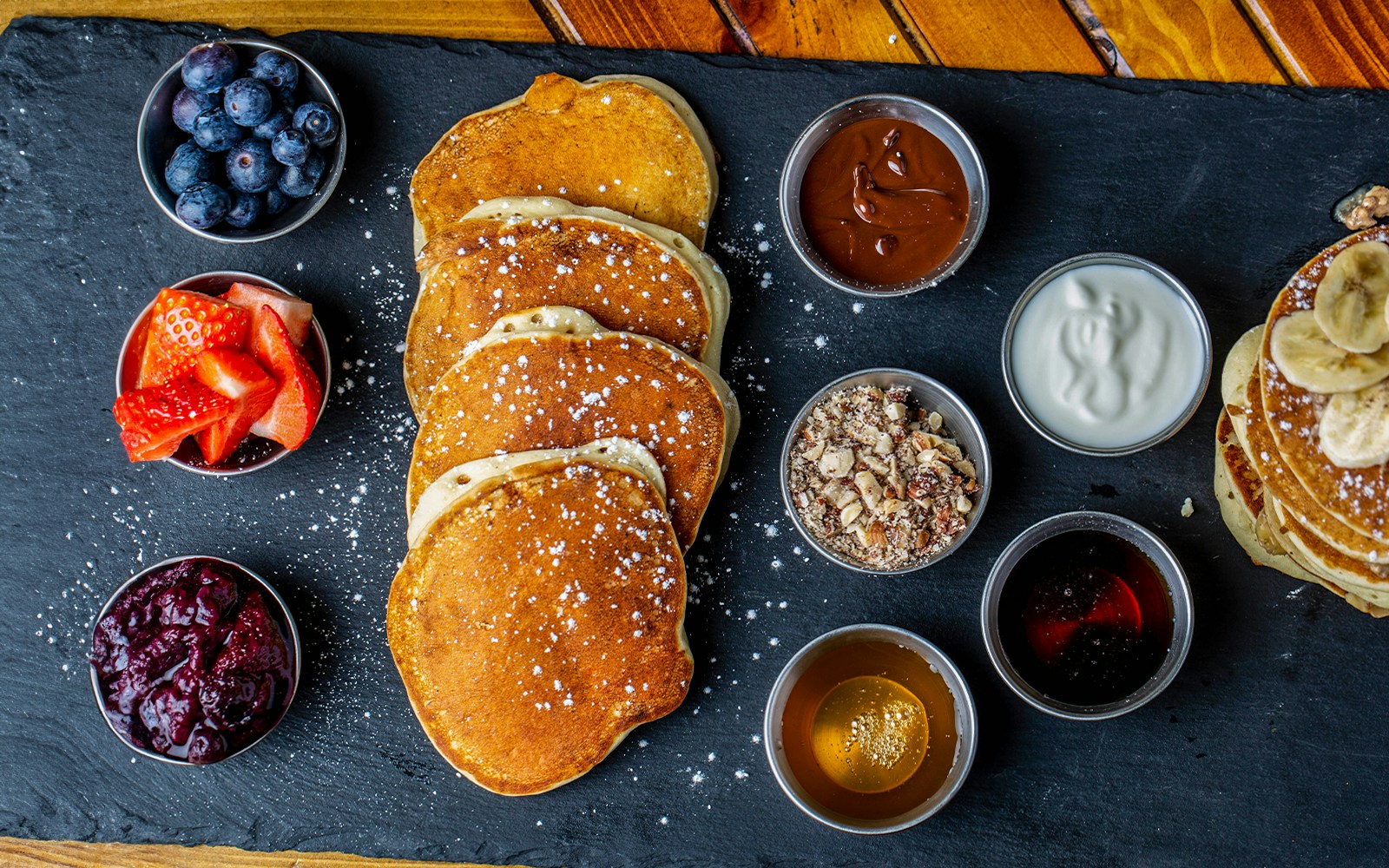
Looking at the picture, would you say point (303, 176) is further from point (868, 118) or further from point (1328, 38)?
point (1328, 38)

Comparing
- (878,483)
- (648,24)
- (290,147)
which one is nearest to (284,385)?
(290,147)

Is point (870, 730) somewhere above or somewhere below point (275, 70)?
below

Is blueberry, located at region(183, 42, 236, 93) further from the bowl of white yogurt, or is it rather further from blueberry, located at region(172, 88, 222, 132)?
the bowl of white yogurt

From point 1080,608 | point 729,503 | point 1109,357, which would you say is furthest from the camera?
point 729,503

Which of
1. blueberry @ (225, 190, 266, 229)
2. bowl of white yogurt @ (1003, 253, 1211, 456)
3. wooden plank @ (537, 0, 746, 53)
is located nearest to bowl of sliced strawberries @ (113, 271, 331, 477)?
blueberry @ (225, 190, 266, 229)

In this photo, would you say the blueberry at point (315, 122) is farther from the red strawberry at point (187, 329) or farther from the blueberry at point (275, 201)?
the red strawberry at point (187, 329)

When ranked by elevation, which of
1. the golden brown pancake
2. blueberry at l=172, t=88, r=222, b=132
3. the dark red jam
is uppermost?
blueberry at l=172, t=88, r=222, b=132

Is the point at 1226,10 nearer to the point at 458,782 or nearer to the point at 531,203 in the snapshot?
the point at 531,203

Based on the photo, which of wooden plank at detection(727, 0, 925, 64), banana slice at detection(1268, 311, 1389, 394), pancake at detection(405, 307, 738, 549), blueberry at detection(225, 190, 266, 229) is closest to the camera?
banana slice at detection(1268, 311, 1389, 394)
